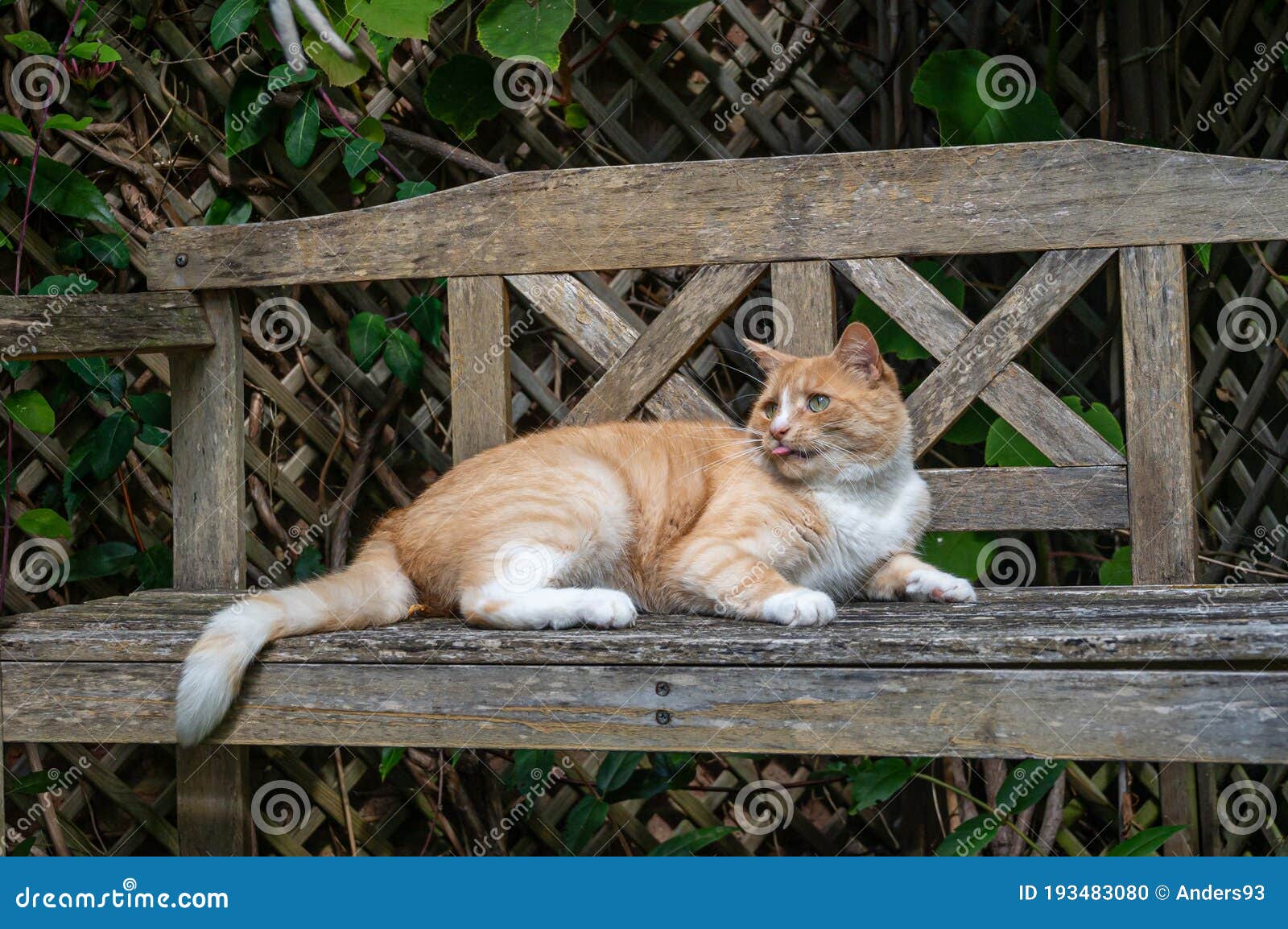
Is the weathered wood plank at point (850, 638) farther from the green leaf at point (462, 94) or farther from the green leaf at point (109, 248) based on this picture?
the green leaf at point (462, 94)

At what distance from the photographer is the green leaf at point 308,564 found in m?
2.71

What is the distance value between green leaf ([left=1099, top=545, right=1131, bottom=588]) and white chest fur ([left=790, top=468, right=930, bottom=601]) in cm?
52

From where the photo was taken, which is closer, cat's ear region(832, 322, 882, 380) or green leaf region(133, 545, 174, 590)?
cat's ear region(832, 322, 882, 380)

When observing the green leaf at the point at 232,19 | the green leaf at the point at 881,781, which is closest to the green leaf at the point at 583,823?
the green leaf at the point at 881,781

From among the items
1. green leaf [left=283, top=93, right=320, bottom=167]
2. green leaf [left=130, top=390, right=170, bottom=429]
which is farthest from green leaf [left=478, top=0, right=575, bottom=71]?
green leaf [left=130, top=390, right=170, bottom=429]

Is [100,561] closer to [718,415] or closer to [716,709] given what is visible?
[718,415]

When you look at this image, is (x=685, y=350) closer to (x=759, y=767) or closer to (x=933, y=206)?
(x=933, y=206)

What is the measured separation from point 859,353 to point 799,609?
0.55 metres

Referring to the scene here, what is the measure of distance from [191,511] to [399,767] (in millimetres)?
870

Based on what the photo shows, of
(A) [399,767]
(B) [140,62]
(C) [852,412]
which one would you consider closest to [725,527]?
(C) [852,412]

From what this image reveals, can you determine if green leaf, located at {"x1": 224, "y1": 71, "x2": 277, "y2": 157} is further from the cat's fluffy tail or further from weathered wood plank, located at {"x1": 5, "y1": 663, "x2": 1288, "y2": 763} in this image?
weathered wood plank, located at {"x1": 5, "y1": 663, "x2": 1288, "y2": 763}

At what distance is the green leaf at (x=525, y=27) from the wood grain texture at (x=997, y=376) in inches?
28.6

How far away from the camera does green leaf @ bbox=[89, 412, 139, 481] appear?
2.58 metres

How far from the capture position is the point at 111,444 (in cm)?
259
